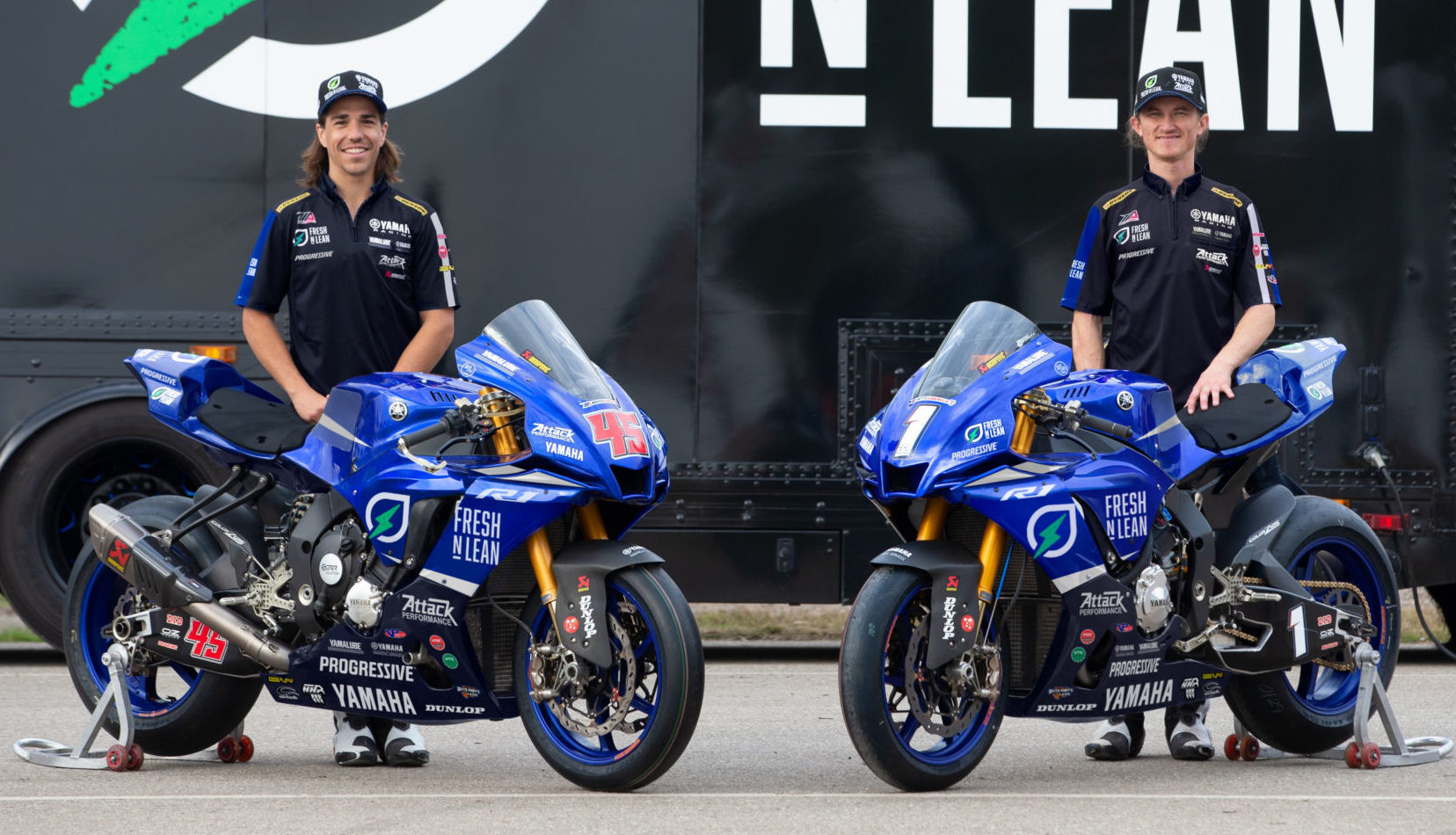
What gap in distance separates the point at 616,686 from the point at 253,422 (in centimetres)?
149

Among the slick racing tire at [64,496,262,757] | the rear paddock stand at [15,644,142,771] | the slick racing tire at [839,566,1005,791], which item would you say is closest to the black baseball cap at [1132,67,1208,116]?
the slick racing tire at [839,566,1005,791]

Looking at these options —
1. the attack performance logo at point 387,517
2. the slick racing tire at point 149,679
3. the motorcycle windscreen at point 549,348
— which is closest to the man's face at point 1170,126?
the motorcycle windscreen at point 549,348

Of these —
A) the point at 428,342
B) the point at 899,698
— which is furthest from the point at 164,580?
the point at 899,698

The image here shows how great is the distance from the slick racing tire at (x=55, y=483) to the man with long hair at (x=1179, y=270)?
14.1ft

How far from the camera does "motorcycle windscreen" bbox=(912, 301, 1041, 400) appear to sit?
5055 mm

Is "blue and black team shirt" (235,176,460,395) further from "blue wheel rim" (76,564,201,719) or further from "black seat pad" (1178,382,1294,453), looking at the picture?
"black seat pad" (1178,382,1294,453)

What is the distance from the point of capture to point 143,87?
7.86m

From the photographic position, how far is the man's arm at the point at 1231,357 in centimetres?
548

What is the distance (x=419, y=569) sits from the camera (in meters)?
5.04

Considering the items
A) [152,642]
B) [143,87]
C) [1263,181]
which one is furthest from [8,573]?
[1263,181]

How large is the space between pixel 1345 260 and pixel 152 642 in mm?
5411

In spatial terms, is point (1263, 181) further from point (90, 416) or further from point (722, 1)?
point (90, 416)

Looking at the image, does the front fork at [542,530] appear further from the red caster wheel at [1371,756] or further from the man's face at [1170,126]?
the red caster wheel at [1371,756]

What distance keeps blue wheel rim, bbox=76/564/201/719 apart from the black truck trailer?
7.70ft
